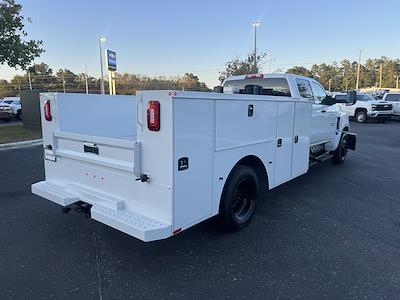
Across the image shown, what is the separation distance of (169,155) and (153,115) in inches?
15.2

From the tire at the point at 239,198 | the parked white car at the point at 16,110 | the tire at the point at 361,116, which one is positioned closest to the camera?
the tire at the point at 239,198

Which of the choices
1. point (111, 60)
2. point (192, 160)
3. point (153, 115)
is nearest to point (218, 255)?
point (192, 160)

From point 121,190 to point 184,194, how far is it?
0.75 m

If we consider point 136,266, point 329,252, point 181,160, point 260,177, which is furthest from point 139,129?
point 329,252

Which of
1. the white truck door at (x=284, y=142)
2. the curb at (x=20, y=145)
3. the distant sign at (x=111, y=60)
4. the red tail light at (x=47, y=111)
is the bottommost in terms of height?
the curb at (x=20, y=145)

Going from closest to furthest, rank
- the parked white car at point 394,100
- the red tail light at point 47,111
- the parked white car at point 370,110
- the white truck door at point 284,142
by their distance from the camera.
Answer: the red tail light at point 47,111 < the white truck door at point 284,142 < the parked white car at point 370,110 < the parked white car at point 394,100

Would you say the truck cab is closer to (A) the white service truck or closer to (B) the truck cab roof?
(B) the truck cab roof

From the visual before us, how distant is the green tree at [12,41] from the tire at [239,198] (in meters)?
13.9

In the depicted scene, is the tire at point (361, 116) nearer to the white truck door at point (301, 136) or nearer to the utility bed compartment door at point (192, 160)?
the white truck door at point (301, 136)

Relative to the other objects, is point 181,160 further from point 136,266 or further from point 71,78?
point 71,78

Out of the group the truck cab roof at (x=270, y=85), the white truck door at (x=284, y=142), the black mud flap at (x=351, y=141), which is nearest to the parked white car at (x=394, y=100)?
the black mud flap at (x=351, y=141)

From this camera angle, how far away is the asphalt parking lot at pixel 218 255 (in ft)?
9.99

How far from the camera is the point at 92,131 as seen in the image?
A: 15.2 ft

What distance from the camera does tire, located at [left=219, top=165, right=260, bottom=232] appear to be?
12.8 ft
